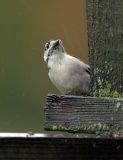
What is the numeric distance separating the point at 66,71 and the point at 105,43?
3.70 feet

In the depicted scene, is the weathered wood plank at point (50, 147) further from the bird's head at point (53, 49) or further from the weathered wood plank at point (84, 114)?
the bird's head at point (53, 49)

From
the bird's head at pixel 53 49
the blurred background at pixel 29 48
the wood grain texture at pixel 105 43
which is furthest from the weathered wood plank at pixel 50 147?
the blurred background at pixel 29 48

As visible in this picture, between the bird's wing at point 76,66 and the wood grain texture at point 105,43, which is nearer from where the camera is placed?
the wood grain texture at point 105,43

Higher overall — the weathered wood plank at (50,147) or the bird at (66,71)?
the weathered wood plank at (50,147)

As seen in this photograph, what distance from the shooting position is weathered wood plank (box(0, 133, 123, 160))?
7.97 feet

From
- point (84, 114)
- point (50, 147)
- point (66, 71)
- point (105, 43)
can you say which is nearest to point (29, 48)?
point (66, 71)

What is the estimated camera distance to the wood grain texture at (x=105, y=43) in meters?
2.80

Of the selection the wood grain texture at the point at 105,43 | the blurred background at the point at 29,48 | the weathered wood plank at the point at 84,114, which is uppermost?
the wood grain texture at the point at 105,43

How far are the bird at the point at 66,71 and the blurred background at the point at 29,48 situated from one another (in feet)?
1.35

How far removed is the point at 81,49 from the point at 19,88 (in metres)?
0.94

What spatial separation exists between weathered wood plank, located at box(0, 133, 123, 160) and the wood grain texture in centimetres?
36

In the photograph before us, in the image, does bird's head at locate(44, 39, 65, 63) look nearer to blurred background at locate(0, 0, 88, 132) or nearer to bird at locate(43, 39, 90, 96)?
bird at locate(43, 39, 90, 96)

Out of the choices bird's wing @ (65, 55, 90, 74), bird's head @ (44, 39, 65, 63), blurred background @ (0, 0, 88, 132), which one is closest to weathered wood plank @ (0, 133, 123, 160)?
bird's wing @ (65, 55, 90, 74)

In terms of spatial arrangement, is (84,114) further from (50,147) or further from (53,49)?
(53,49)
